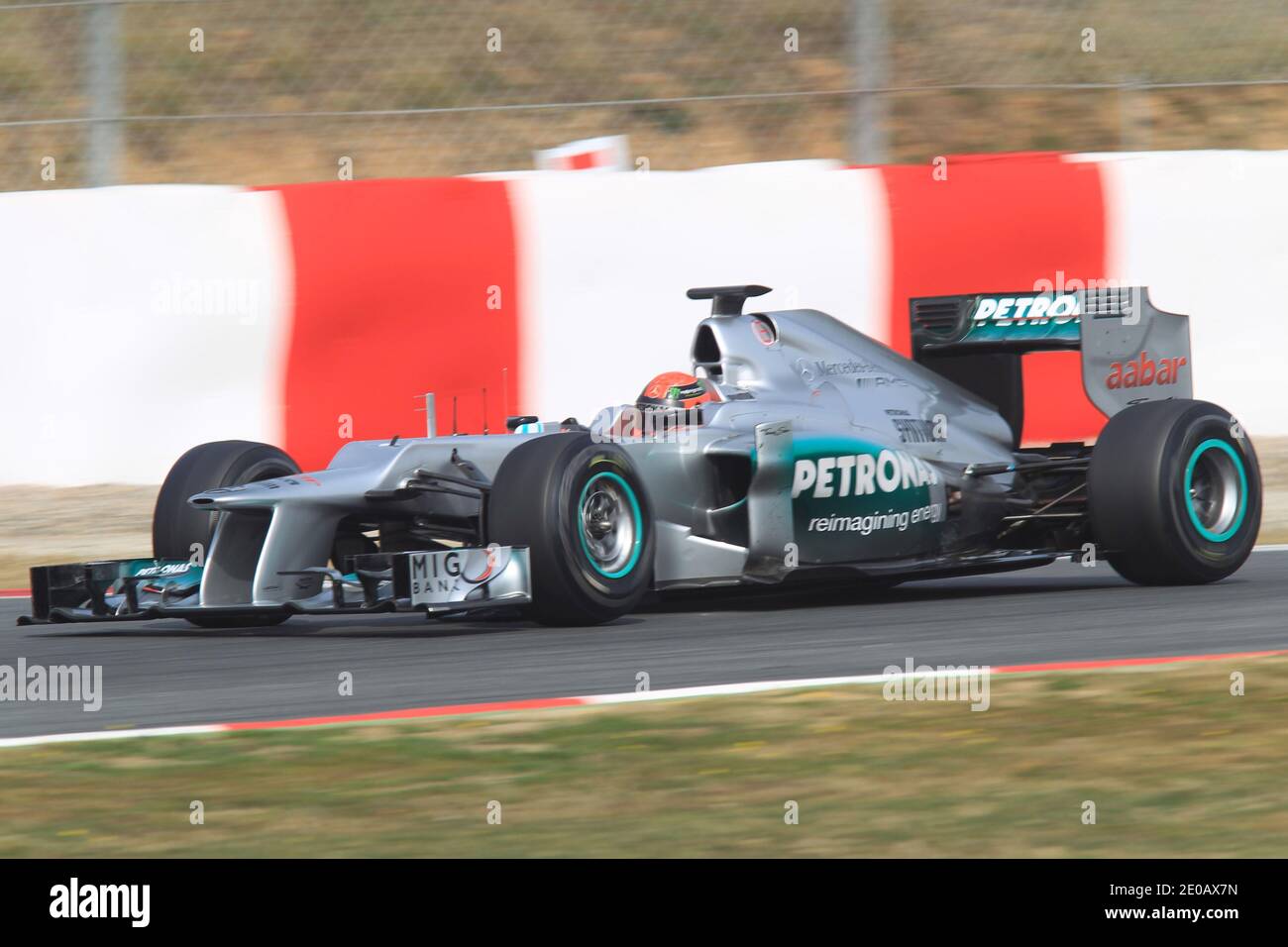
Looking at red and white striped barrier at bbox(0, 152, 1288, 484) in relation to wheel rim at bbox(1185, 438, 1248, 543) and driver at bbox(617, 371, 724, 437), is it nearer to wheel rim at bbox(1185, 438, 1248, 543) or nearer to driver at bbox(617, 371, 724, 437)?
wheel rim at bbox(1185, 438, 1248, 543)

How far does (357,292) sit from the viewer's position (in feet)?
35.8

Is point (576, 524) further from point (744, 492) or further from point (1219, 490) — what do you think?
point (1219, 490)

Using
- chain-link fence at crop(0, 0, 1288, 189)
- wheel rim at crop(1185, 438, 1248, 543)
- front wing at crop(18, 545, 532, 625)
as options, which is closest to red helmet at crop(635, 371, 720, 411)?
front wing at crop(18, 545, 532, 625)

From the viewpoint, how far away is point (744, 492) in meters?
8.23

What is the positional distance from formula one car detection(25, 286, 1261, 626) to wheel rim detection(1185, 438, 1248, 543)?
1cm

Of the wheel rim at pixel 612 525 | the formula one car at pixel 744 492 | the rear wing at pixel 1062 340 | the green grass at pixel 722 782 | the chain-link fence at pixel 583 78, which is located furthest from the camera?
→ the chain-link fence at pixel 583 78

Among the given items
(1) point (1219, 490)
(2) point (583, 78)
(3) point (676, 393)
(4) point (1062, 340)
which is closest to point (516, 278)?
(3) point (676, 393)

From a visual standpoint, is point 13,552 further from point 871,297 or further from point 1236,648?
point 1236,648

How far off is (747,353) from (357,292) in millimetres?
3060

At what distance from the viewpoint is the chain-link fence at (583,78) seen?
14555 millimetres

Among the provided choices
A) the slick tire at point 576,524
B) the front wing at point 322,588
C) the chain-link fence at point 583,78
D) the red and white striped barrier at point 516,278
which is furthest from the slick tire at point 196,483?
the chain-link fence at point 583,78

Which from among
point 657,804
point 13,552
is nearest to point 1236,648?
point 657,804

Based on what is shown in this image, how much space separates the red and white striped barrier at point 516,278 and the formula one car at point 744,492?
6.19 ft

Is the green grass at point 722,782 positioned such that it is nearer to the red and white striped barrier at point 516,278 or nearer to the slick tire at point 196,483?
the slick tire at point 196,483
